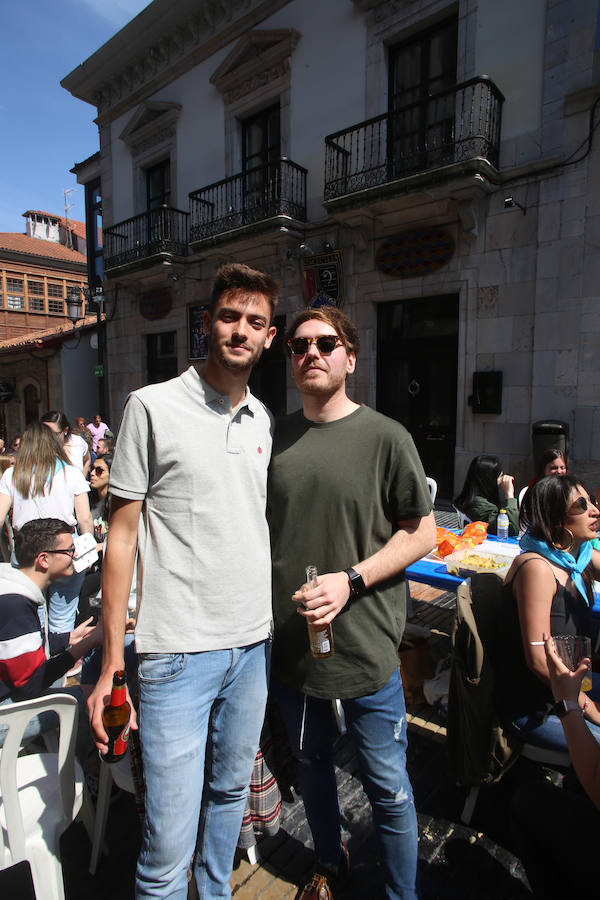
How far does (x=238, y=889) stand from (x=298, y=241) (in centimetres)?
972

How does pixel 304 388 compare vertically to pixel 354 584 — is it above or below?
above

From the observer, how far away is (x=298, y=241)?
31.7 ft

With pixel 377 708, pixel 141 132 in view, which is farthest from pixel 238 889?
pixel 141 132

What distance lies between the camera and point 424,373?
28.2 ft

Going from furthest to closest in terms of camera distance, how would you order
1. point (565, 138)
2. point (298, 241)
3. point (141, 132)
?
point (141, 132)
point (298, 241)
point (565, 138)

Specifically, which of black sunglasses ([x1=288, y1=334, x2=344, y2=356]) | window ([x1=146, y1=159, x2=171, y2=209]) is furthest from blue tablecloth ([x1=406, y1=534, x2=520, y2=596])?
window ([x1=146, y1=159, x2=171, y2=209])

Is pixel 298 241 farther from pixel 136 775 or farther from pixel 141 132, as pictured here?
pixel 136 775

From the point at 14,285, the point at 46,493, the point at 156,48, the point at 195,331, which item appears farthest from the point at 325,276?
the point at 14,285

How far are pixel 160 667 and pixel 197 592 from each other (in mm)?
232

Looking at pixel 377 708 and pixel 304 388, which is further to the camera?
pixel 304 388

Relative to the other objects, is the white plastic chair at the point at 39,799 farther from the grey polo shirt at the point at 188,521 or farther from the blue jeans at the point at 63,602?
the blue jeans at the point at 63,602

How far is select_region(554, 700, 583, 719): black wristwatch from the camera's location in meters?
1.56

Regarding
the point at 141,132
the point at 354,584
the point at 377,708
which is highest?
the point at 141,132

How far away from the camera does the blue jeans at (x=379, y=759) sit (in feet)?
5.36
